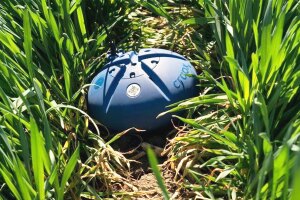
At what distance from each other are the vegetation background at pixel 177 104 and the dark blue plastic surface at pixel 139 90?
59 mm

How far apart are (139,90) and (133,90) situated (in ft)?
0.07

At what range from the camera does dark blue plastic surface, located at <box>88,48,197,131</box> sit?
2.00 metres

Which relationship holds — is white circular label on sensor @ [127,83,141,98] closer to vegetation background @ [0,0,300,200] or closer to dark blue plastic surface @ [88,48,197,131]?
dark blue plastic surface @ [88,48,197,131]

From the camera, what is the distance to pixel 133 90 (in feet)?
6.63

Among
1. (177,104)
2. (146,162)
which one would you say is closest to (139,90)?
(177,104)

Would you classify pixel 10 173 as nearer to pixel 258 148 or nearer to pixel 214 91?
pixel 258 148

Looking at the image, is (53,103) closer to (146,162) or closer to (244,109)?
(146,162)

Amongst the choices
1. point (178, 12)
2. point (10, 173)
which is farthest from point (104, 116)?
point (178, 12)

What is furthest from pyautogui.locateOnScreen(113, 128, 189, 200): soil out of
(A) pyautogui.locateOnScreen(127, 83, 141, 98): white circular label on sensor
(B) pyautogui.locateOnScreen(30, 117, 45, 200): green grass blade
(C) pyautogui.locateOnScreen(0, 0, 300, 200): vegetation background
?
(B) pyautogui.locateOnScreen(30, 117, 45, 200): green grass blade

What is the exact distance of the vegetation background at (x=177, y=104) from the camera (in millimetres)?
1589

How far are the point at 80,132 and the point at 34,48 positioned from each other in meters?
0.43

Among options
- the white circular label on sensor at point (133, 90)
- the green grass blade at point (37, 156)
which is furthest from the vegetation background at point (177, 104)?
the white circular label on sensor at point (133, 90)

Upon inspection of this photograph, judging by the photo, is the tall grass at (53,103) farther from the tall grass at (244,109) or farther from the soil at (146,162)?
the tall grass at (244,109)

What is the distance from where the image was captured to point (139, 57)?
2.12m
